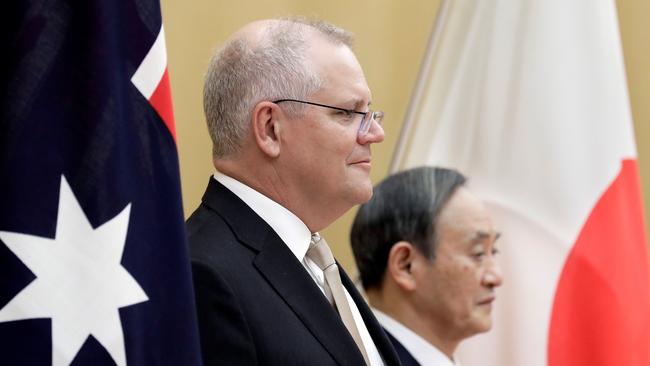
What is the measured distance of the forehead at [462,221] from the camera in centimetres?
262

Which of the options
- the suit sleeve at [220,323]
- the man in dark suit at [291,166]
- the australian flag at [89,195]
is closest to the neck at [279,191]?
the man in dark suit at [291,166]

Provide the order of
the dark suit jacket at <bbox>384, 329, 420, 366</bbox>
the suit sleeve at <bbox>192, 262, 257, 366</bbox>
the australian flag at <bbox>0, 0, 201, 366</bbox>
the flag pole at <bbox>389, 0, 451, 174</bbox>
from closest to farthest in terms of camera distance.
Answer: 1. the australian flag at <bbox>0, 0, 201, 366</bbox>
2. the suit sleeve at <bbox>192, 262, 257, 366</bbox>
3. the dark suit jacket at <bbox>384, 329, 420, 366</bbox>
4. the flag pole at <bbox>389, 0, 451, 174</bbox>

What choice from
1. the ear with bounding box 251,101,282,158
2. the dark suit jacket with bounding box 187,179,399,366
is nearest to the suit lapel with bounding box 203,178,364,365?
the dark suit jacket with bounding box 187,179,399,366

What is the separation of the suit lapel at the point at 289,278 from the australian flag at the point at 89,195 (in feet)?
1.61

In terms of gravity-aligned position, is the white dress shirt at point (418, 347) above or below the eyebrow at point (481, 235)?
→ below

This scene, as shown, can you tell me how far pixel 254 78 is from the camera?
1.80 metres

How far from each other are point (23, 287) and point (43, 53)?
0.25 meters

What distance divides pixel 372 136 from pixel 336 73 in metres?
0.13

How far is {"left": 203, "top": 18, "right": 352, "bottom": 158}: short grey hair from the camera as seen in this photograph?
1.78 metres

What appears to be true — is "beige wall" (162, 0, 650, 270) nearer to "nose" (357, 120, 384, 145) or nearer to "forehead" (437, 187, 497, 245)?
"forehead" (437, 187, 497, 245)

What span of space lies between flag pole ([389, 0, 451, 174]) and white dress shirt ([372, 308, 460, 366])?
0.74 metres

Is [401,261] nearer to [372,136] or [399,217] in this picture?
[399,217]

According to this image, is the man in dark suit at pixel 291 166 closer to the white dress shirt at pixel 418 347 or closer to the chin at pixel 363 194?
the chin at pixel 363 194

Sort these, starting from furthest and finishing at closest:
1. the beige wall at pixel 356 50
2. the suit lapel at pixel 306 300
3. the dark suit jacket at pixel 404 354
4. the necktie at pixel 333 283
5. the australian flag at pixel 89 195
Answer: the beige wall at pixel 356 50 → the dark suit jacket at pixel 404 354 → the necktie at pixel 333 283 → the suit lapel at pixel 306 300 → the australian flag at pixel 89 195
